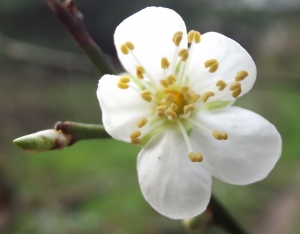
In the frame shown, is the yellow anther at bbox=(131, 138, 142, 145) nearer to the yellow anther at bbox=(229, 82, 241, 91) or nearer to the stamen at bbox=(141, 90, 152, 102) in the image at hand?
the stamen at bbox=(141, 90, 152, 102)

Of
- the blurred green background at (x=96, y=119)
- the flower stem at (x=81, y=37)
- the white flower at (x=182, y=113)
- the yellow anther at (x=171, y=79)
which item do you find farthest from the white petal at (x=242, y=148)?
the blurred green background at (x=96, y=119)

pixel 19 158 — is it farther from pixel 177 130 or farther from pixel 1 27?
pixel 177 130

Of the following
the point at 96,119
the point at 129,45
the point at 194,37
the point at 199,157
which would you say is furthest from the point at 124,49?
the point at 96,119

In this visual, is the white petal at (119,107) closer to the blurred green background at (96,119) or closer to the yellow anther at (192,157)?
the yellow anther at (192,157)

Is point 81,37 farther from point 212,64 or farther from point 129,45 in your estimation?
point 212,64

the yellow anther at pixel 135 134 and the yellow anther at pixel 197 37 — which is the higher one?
the yellow anther at pixel 197 37

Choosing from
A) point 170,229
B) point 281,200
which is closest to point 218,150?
point 170,229
